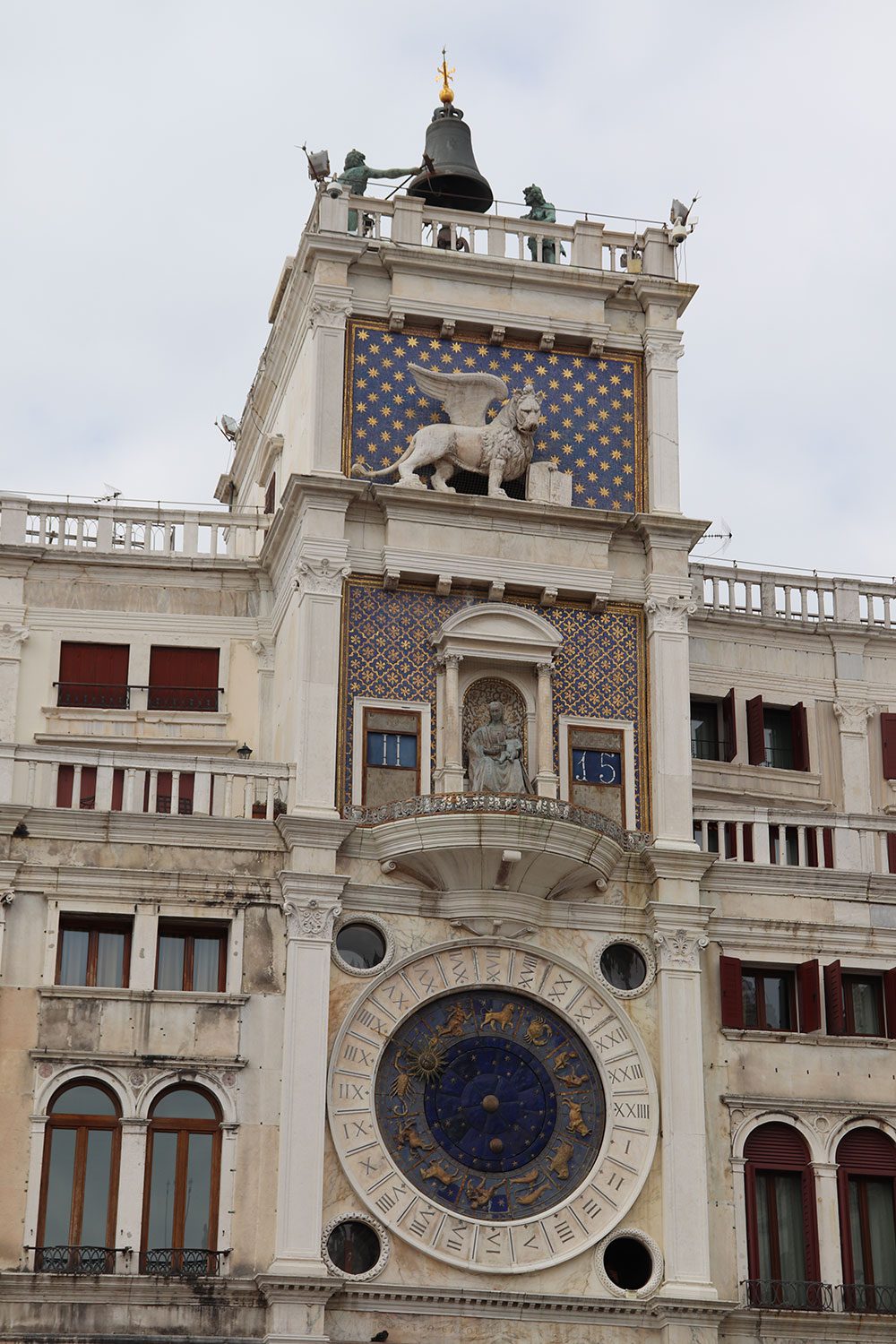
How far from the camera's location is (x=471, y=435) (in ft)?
113

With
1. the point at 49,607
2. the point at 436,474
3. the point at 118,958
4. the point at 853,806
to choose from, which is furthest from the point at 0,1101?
the point at 853,806

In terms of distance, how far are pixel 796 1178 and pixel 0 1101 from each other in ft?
35.3

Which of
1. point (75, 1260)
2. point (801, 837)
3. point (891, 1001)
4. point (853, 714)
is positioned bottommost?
point (75, 1260)

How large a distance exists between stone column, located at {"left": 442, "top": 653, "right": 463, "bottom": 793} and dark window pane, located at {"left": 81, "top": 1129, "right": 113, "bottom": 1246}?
6539 millimetres

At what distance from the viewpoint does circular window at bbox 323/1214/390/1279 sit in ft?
99.0

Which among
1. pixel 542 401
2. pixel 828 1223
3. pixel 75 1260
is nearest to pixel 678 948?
pixel 828 1223

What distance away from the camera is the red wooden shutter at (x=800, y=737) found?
37.6 meters

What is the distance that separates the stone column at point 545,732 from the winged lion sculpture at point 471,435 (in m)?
2.78

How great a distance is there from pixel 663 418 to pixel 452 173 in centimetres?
685

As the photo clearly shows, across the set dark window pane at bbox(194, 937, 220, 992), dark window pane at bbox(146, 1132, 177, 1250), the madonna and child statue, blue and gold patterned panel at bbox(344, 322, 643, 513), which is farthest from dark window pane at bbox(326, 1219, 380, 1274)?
blue and gold patterned panel at bbox(344, 322, 643, 513)

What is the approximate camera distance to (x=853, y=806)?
37.5 m

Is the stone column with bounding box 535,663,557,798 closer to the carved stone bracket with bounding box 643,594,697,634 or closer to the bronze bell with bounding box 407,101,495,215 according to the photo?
the carved stone bracket with bounding box 643,594,697,634

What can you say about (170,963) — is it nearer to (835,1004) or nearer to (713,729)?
(835,1004)

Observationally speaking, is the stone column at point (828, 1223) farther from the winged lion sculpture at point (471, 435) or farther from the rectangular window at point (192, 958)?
the winged lion sculpture at point (471, 435)
